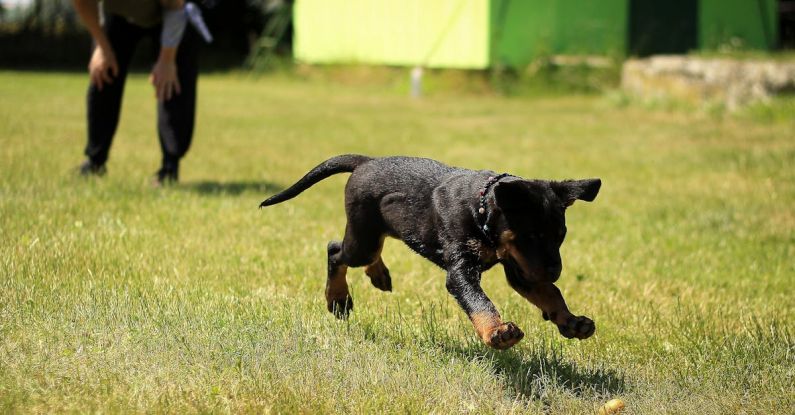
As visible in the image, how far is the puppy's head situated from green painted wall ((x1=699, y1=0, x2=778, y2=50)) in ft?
60.4

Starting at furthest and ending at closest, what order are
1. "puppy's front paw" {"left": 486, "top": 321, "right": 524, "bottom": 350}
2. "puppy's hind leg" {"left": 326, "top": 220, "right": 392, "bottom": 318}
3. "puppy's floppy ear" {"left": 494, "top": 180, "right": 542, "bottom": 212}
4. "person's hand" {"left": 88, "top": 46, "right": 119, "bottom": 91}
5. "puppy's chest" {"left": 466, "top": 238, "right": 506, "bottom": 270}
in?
"person's hand" {"left": 88, "top": 46, "right": 119, "bottom": 91} → "puppy's hind leg" {"left": 326, "top": 220, "right": 392, "bottom": 318} → "puppy's chest" {"left": 466, "top": 238, "right": 506, "bottom": 270} → "puppy's floppy ear" {"left": 494, "top": 180, "right": 542, "bottom": 212} → "puppy's front paw" {"left": 486, "top": 321, "right": 524, "bottom": 350}

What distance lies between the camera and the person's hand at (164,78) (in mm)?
7914

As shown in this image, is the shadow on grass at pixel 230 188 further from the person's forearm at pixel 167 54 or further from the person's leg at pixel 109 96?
the person's forearm at pixel 167 54

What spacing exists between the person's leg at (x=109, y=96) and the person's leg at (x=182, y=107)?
0.39 m

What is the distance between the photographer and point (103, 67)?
8.09 meters

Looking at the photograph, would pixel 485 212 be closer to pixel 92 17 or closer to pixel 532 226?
pixel 532 226

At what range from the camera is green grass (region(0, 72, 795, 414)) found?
3.85 m

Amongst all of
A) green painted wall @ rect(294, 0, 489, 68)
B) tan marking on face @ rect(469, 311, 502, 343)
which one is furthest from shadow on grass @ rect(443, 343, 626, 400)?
green painted wall @ rect(294, 0, 489, 68)

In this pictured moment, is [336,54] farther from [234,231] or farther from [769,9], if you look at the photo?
[234,231]

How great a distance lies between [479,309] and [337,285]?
110cm

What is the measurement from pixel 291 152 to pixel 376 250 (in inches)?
296

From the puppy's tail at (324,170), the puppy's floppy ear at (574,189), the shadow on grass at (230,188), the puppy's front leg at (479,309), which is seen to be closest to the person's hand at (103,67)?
the shadow on grass at (230,188)

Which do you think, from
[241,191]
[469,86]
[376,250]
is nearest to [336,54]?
[469,86]

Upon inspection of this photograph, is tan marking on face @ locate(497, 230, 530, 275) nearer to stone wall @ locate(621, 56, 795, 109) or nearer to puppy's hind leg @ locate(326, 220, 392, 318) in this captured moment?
puppy's hind leg @ locate(326, 220, 392, 318)
